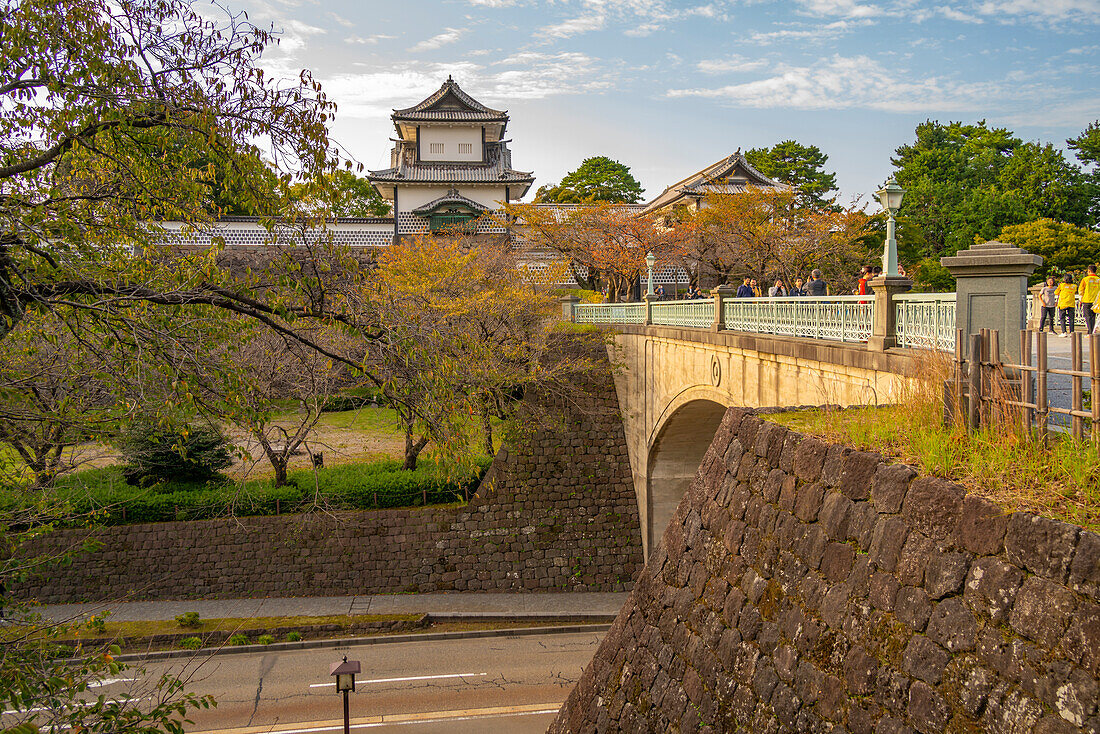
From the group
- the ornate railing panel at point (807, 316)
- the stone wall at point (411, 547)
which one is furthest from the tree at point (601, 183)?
the ornate railing panel at point (807, 316)

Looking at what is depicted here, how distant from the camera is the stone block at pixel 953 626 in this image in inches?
124

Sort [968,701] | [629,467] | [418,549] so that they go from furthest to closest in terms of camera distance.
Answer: [629,467], [418,549], [968,701]

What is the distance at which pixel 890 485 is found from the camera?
3.85 meters

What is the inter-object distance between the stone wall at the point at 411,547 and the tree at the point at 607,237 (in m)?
10.4

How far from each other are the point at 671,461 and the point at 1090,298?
32.4ft

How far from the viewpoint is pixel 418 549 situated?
18469 millimetres

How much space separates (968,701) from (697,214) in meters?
25.9

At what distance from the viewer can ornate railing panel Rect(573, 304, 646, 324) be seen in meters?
19.7

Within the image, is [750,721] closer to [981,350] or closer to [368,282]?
[981,350]

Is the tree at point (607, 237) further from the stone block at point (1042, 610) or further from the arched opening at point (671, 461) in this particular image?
the stone block at point (1042, 610)

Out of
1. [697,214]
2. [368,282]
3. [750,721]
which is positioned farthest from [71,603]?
[697,214]

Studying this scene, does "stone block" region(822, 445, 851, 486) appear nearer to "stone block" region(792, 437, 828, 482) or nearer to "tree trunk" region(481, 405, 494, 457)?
Result: "stone block" region(792, 437, 828, 482)

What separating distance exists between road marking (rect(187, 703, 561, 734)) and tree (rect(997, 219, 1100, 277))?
81.0 ft

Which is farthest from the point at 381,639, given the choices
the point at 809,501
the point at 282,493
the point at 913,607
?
the point at 913,607
